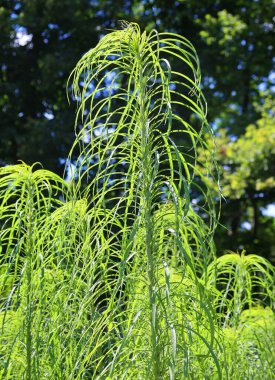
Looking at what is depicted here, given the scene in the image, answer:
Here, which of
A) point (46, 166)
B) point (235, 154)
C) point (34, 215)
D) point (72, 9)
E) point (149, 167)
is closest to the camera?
point (149, 167)

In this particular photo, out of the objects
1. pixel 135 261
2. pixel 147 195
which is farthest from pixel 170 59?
pixel 147 195

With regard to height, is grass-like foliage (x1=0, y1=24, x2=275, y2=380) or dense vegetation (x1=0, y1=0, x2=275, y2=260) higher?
dense vegetation (x1=0, y1=0, x2=275, y2=260)

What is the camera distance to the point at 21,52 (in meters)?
12.4

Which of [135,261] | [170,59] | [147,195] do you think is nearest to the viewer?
[147,195]

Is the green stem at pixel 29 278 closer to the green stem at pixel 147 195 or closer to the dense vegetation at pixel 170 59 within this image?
the green stem at pixel 147 195

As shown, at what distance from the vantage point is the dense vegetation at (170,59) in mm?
11062

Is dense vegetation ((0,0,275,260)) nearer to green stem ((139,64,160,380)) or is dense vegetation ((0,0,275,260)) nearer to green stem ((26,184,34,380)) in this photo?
green stem ((26,184,34,380))

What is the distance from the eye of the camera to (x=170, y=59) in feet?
36.6

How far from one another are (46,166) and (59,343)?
28.2ft

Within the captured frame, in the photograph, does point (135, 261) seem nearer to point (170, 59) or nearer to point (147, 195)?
point (147, 195)

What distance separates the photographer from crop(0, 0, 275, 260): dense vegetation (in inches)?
436

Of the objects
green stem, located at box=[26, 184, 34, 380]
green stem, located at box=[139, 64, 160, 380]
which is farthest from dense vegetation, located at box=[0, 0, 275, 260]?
green stem, located at box=[139, 64, 160, 380]

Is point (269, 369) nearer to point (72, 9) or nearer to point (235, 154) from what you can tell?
point (235, 154)

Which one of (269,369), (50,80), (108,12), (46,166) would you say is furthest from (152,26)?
(269,369)
